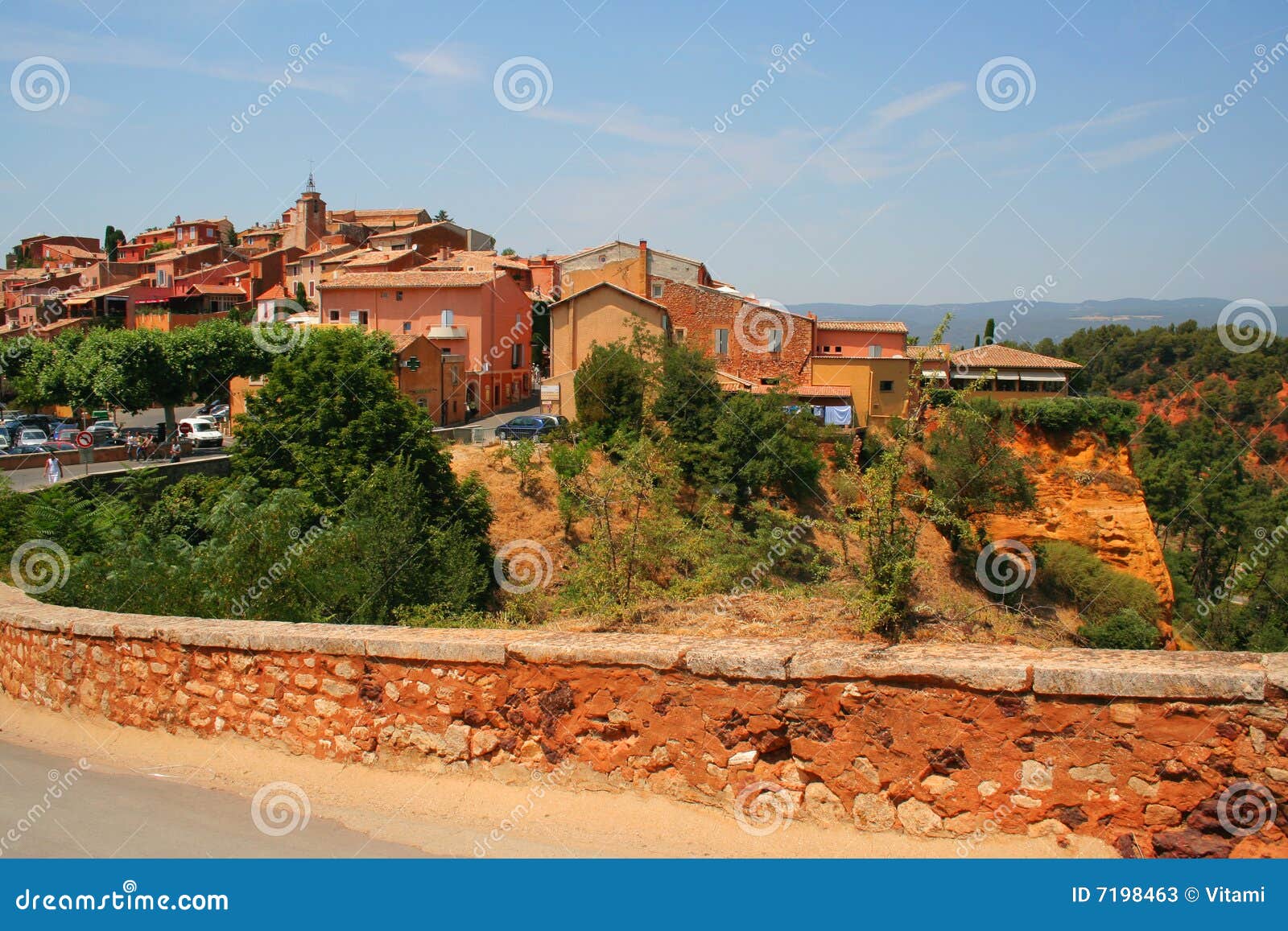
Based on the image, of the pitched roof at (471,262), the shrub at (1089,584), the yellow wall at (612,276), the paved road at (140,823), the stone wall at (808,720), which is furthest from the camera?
the pitched roof at (471,262)

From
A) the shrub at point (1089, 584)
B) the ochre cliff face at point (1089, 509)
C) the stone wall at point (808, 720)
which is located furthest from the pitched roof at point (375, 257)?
the stone wall at point (808, 720)

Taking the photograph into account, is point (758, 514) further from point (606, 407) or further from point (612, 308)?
point (612, 308)

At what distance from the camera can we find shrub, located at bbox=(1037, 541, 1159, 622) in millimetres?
29812

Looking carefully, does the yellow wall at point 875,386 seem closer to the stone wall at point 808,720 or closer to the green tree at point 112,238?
the stone wall at point 808,720

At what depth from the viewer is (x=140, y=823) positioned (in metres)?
4.45

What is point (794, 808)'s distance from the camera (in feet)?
13.9

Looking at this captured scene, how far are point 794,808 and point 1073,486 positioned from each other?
1382 inches

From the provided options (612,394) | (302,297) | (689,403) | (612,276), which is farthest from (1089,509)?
(302,297)

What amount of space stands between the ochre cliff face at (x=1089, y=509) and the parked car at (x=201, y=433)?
100 feet

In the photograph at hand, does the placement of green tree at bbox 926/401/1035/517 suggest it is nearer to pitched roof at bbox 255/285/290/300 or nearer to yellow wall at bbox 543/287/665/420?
yellow wall at bbox 543/287/665/420

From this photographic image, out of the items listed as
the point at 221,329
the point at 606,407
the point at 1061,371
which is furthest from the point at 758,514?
the point at 221,329

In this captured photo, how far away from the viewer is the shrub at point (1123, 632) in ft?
77.3

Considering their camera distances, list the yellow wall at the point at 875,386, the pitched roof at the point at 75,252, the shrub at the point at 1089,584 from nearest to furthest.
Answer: the shrub at the point at 1089,584, the yellow wall at the point at 875,386, the pitched roof at the point at 75,252

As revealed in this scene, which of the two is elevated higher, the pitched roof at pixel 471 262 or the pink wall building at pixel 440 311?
the pitched roof at pixel 471 262
